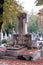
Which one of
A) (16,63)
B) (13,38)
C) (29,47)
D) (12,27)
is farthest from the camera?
(12,27)

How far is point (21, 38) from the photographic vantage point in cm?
1330

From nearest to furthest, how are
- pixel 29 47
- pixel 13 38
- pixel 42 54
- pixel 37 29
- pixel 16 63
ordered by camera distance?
pixel 16 63
pixel 42 54
pixel 29 47
pixel 13 38
pixel 37 29

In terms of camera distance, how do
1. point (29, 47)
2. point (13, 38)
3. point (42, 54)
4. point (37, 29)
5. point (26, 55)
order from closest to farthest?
1. point (26, 55)
2. point (42, 54)
3. point (29, 47)
4. point (13, 38)
5. point (37, 29)

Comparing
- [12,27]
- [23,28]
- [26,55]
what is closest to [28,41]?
[23,28]

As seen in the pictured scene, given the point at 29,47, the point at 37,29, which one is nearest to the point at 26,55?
the point at 29,47

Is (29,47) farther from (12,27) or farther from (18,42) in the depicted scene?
(12,27)

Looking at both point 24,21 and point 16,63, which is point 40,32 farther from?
point 16,63

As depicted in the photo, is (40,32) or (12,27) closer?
(12,27)

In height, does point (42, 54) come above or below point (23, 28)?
below

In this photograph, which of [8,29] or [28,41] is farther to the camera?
[8,29]

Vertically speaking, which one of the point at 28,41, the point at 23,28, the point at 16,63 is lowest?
the point at 16,63

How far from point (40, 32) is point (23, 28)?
1945 cm

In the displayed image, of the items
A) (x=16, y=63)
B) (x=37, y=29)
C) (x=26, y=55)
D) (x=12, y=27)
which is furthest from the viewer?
(x=37, y=29)

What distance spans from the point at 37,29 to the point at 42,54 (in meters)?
21.2
